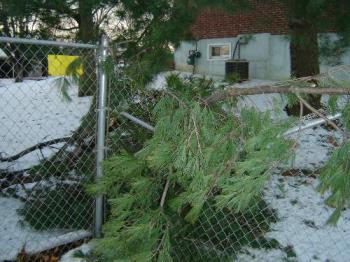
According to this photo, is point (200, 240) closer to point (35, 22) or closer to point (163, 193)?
point (163, 193)

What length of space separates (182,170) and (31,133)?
21.1 feet

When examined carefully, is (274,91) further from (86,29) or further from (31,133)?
(31,133)

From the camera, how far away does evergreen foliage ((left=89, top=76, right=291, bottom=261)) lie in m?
1.85

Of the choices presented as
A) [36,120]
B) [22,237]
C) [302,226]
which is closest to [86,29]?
[22,237]

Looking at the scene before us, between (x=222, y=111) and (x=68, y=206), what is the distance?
224cm

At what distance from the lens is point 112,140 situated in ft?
12.2

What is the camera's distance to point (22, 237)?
3875 millimetres

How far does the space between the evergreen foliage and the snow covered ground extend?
2.55 ft

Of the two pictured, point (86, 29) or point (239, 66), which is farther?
point (239, 66)

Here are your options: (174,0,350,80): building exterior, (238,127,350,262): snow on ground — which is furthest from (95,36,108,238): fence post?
(174,0,350,80): building exterior

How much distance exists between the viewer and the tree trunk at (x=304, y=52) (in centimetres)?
566

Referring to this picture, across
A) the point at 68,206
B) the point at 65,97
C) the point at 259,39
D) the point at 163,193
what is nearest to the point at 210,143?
the point at 163,193

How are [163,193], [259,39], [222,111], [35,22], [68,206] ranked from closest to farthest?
1. [222,111]
2. [163,193]
3. [68,206]
4. [35,22]
5. [259,39]

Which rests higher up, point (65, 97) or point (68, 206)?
point (65, 97)
